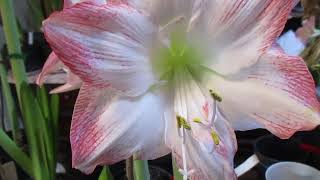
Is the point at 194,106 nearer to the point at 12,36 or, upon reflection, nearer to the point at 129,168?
the point at 129,168

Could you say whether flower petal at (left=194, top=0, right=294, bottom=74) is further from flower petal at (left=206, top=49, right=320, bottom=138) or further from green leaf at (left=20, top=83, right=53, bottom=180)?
green leaf at (left=20, top=83, right=53, bottom=180)

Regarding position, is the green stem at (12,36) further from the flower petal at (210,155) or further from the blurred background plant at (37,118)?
the flower petal at (210,155)

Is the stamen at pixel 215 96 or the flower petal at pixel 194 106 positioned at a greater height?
the stamen at pixel 215 96

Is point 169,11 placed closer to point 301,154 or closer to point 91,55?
point 91,55

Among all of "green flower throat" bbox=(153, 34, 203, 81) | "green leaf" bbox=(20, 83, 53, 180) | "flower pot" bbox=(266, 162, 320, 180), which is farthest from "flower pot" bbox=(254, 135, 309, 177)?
"green flower throat" bbox=(153, 34, 203, 81)

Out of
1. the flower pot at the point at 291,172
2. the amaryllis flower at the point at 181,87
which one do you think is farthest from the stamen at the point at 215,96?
the flower pot at the point at 291,172

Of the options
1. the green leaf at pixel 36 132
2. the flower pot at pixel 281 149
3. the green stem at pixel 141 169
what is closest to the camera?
the green stem at pixel 141 169

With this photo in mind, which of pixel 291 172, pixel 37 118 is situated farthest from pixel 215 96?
pixel 291 172
